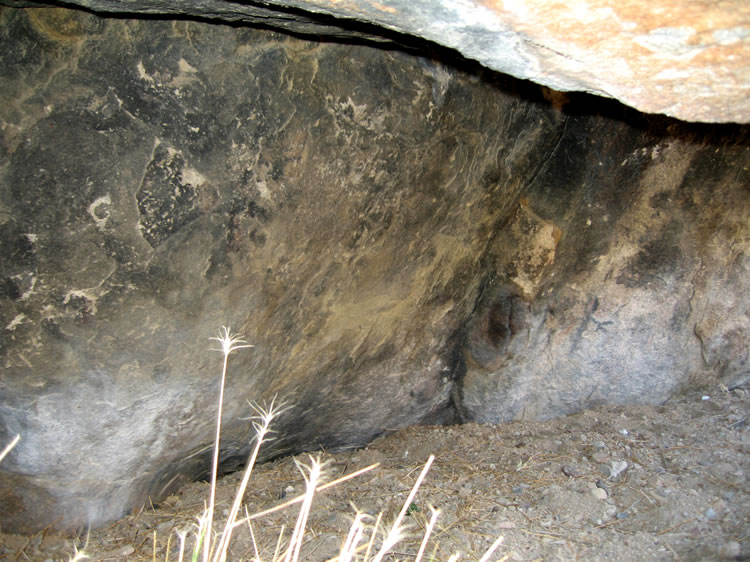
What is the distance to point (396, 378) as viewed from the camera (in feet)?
7.94

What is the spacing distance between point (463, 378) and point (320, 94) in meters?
1.39

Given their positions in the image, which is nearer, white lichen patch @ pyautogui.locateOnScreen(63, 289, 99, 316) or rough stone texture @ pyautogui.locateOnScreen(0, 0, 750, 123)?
rough stone texture @ pyautogui.locateOnScreen(0, 0, 750, 123)

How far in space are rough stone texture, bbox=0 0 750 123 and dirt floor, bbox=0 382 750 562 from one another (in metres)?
1.04

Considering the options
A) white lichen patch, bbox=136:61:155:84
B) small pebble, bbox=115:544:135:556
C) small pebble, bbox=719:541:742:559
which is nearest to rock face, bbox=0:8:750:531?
white lichen patch, bbox=136:61:155:84

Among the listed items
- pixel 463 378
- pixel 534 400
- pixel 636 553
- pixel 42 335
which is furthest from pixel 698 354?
pixel 42 335

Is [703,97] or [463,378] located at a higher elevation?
[703,97]

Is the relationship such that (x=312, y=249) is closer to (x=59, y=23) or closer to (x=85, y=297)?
(x=85, y=297)

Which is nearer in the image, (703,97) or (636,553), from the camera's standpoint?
(703,97)

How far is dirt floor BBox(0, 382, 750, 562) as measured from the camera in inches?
68.4

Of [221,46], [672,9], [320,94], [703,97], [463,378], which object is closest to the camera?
[672,9]

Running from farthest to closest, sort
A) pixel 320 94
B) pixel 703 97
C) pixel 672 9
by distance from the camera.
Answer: pixel 320 94, pixel 703 97, pixel 672 9

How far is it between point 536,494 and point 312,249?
1024 mm

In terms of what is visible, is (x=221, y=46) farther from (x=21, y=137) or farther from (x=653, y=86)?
(x=653, y=86)

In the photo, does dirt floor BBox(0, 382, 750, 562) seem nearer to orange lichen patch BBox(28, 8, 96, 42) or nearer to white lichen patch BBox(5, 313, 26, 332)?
white lichen patch BBox(5, 313, 26, 332)
